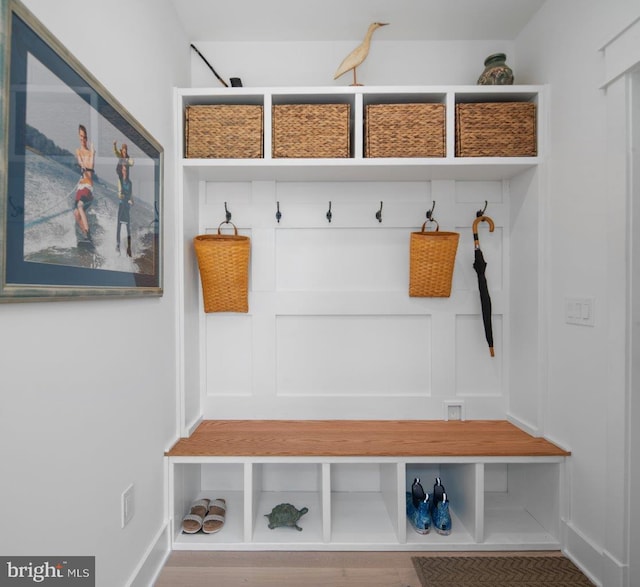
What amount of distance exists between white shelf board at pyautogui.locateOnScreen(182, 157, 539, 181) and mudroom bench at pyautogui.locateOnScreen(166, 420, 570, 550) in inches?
53.1

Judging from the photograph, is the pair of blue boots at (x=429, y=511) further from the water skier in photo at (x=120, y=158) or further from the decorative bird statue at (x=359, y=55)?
the decorative bird statue at (x=359, y=55)

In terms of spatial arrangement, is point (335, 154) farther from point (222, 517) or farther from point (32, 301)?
point (222, 517)

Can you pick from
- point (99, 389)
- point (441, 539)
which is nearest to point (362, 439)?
point (441, 539)

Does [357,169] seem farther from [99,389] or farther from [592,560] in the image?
[592,560]

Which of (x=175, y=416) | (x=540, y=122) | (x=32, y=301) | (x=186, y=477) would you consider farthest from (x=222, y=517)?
(x=540, y=122)

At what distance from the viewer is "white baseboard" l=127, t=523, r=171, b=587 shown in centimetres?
144

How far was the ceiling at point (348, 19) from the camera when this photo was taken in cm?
183

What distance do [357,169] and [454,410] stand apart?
1.43m

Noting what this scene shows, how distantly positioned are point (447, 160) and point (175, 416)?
5.98ft

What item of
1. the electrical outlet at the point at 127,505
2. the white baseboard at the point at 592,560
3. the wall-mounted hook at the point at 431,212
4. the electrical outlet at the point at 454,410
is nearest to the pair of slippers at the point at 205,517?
the electrical outlet at the point at 127,505

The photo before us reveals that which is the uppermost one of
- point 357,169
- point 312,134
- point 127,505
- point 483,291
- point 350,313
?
point 312,134

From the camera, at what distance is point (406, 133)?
6.07ft

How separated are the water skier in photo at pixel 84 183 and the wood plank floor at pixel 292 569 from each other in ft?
4.76

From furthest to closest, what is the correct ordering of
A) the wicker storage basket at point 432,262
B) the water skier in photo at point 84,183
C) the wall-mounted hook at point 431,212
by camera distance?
1. the wall-mounted hook at point 431,212
2. the wicker storage basket at point 432,262
3. the water skier in photo at point 84,183
